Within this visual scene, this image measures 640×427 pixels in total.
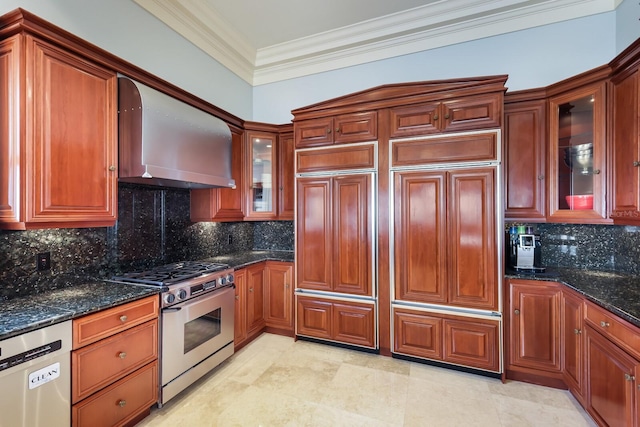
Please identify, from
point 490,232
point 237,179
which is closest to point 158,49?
point 237,179

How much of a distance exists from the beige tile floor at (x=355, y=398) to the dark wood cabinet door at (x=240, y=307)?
23cm

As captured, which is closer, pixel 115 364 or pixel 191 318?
pixel 115 364

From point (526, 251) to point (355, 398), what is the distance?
1911 millimetres

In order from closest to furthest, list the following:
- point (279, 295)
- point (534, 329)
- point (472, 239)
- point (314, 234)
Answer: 1. point (534, 329)
2. point (472, 239)
3. point (314, 234)
4. point (279, 295)

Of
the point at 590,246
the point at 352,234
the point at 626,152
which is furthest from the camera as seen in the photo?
the point at 352,234

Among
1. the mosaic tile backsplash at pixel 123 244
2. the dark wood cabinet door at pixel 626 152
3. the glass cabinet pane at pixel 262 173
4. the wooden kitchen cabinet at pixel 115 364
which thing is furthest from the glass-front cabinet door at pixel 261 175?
Answer: the dark wood cabinet door at pixel 626 152

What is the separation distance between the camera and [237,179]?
10.7 ft

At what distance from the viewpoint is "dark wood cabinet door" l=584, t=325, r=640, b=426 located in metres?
1.49

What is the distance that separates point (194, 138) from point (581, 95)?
126 inches

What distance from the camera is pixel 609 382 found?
1.67 meters

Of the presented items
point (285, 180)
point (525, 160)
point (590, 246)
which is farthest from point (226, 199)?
point (590, 246)

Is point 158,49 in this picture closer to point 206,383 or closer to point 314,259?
point 314,259

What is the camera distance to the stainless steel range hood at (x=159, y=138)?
1989 millimetres

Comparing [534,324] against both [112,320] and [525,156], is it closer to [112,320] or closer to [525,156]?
[525,156]
